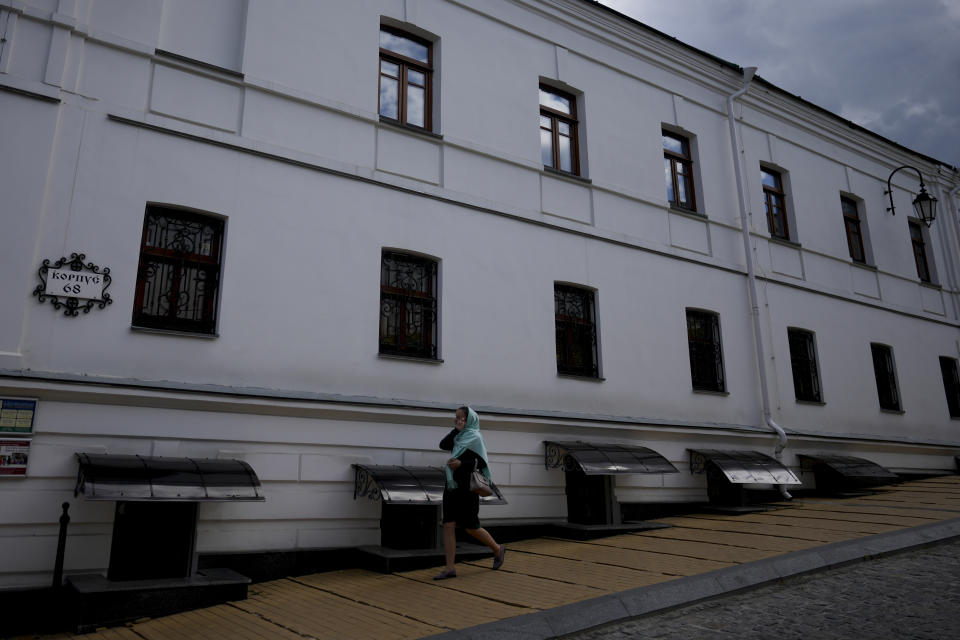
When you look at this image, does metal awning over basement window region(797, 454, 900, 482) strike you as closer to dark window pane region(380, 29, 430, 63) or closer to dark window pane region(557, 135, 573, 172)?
dark window pane region(557, 135, 573, 172)

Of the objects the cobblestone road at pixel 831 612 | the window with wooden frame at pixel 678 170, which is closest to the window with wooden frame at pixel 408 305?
the cobblestone road at pixel 831 612

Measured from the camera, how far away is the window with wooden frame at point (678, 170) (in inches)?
559

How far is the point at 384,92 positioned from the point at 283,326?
4.21 meters

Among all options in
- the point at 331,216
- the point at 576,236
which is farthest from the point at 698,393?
the point at 331,216

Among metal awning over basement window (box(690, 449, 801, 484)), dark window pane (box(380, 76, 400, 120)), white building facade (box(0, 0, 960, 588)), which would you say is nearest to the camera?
white building facade (box(0, 0, 960, 588))

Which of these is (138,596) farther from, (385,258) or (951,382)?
(951,382)

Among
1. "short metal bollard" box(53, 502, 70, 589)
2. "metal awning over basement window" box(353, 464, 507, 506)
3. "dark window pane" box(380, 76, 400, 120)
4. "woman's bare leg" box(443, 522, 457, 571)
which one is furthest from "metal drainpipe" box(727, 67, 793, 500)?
"short metal bollard" box(53, 502, 70, 589)

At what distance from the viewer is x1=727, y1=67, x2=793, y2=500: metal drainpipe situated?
1359cm

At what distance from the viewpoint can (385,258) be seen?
10.2m

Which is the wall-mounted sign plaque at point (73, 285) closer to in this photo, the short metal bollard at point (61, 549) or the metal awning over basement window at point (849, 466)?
the short metal bollard at point (61, 549)

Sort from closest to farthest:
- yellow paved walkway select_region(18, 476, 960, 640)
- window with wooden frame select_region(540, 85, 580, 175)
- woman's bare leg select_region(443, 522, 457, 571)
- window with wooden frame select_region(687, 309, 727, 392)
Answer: yellow paved walkway select_region(18, 476, 960, 640) < woman's bare leg select_region(443, 522, 457, 571) < window with wooden frame select_region(540, 85, 580, 175) < window with wooden frame select_region(687, 309, 727, 392)

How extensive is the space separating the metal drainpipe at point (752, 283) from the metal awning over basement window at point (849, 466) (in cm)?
76

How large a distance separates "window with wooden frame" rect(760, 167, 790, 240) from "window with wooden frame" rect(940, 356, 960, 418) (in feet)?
21.2

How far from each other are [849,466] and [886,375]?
4.12 metres
